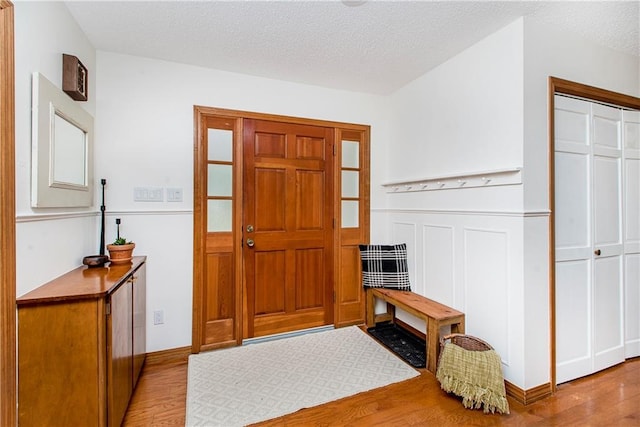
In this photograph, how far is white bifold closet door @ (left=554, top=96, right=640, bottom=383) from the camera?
2.01m

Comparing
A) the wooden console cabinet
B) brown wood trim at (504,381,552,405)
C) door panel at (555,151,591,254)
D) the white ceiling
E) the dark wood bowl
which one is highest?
the white ceiling

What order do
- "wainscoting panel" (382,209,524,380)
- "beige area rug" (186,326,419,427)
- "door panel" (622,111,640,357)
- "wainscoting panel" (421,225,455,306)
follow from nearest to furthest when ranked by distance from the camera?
1. "beige area rug" (186,326,419,427)
2. "wainscoting panel" (382,209,524,380)
3. "door panel" (622,111,640,357)
4. "wainscoting panel" (421,225,455,306)

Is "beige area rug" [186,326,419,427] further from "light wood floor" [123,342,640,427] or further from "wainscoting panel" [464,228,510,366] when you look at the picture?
"wainscoting panel" [464,228,510,366]

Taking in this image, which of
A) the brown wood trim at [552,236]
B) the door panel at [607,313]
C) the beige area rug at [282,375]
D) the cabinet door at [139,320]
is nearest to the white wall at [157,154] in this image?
the cabinet door at [139,320]

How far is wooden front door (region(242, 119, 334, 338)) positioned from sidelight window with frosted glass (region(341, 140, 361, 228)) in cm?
16

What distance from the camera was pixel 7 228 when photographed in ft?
3.96

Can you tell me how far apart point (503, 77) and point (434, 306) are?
1744mm

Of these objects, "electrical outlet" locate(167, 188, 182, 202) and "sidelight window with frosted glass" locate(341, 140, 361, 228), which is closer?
"electrical outlet" locate(167, 188, 182, 202)

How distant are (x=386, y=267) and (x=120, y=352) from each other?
2.18 m

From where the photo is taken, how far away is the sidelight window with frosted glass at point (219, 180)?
8.31 ft

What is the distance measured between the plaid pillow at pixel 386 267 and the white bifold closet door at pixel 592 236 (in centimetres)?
118

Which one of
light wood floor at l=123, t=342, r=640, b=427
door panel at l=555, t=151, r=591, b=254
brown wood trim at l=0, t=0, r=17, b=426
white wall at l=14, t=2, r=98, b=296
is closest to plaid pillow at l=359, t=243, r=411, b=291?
light wood floor at l=123, t=342, r=640, b=427

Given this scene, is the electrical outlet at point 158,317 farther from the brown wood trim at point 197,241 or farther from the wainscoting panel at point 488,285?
the wainscoting panel at point 488,285

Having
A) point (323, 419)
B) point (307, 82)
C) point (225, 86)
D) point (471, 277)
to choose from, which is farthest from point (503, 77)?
point (323, 419)
